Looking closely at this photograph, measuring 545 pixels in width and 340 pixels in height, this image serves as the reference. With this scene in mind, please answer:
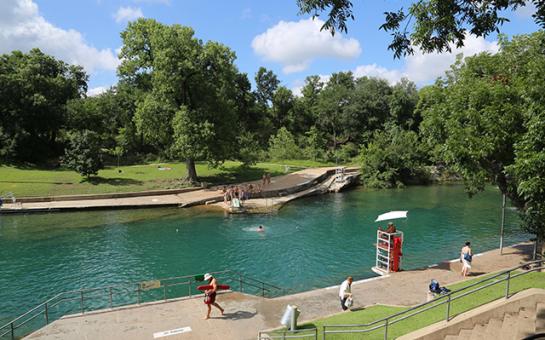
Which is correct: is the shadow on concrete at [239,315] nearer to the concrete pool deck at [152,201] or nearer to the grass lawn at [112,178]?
the concrete pool deck at [152,201]

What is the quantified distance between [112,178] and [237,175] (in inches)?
546

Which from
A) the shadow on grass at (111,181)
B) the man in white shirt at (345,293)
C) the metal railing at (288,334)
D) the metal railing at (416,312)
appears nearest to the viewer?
the metal railing at (416,312)

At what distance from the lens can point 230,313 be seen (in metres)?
14.1

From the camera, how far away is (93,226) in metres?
29.8

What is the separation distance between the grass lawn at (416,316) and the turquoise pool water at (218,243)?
5.43 meters

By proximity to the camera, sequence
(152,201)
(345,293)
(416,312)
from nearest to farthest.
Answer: (416,312), (345,293), (152,201)

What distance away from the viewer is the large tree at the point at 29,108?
49.0 metres

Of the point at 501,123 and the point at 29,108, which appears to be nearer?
the point at 501,123

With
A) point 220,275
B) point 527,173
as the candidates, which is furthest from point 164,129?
point 527,173

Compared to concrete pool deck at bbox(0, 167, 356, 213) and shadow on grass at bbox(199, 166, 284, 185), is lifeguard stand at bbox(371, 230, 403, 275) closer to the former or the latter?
concrete pool deck at bbox(0, 167, 356, 213)

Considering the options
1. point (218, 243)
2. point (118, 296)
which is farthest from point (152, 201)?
point (118, 296)

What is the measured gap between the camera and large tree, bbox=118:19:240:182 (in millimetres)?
39938

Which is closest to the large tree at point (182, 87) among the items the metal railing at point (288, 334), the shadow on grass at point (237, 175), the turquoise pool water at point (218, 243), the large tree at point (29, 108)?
the shadow on grass at point (237, 175)

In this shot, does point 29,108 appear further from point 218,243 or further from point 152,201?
point 218,243
